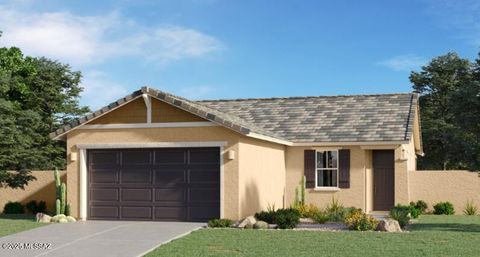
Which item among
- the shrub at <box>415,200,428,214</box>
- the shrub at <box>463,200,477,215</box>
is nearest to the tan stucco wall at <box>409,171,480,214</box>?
the shrub at <box>463,200,477,215</box>

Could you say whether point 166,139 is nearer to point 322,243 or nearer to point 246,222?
point 246,222

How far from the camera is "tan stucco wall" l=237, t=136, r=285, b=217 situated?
21.2m

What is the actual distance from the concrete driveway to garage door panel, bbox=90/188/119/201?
105cm

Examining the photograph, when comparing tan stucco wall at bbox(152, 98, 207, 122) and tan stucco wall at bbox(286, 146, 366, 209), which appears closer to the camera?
tan stucco wall at bbox(152, 98, 207, 122)

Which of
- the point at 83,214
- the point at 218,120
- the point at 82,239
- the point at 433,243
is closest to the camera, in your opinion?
the point at 433,243

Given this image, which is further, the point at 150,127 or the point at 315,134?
the point at 315,134

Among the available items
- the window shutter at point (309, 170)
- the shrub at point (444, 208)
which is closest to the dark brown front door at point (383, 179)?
the shrub at point (444, 208)

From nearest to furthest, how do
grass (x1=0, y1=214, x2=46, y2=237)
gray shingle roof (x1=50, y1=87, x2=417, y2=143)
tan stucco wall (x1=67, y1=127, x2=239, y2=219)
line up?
grass (x1=0, y1=214, x2=46, y2=237)
tan stucco wall (x1=67, y1=127, x2=239, y2=219)
gray shingle roof (x1=50, y1=87, x2=417, y2=143)

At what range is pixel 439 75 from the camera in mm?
51344

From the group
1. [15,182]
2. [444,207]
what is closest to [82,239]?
[15,182]

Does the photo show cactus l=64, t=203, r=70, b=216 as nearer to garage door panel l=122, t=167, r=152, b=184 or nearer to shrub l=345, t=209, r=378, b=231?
garage door panel l=122, t=167, r=152, b=184

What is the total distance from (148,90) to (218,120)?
2400 millimetres

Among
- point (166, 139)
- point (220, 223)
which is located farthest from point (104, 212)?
point (220, 223)

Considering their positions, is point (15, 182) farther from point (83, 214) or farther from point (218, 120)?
point (218, 120)
